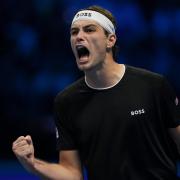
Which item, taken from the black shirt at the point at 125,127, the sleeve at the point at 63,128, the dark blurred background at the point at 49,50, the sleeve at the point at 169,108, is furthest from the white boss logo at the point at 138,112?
the dark blurred background at the point at 49,50

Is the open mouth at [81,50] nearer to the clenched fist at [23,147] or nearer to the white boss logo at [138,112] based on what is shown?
the white boss logo at [138,112]

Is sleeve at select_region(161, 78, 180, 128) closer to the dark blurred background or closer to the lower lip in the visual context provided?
the lower lip

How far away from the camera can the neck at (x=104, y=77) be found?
319 centimetres

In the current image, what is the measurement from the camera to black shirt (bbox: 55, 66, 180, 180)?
10.2ft

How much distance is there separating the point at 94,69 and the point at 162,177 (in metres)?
0.69

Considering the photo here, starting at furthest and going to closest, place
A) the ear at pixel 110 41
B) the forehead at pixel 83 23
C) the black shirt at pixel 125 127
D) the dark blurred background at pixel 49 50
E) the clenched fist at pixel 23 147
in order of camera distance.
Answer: the dark blurred background at pixel 49 50 → the ear at pixel 110 41 → the forehead at pixel 83 23 → the black shirt at pixel 125 127 → the clenched fist at pixel 23 147

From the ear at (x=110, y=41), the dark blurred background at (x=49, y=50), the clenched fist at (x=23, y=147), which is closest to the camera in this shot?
the clenched fist at (x=23, y=147)

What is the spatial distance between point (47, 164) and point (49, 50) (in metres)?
3.74

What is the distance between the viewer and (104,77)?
10.4 ft

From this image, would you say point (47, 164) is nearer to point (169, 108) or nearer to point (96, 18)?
point (169, 108)

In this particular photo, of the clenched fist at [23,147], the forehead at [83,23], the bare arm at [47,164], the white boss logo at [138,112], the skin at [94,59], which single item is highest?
the forehead at [83,23]

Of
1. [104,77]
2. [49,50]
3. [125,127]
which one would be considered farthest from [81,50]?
[49,50]

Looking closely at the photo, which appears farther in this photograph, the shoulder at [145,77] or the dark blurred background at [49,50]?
the dark blurred background at [49,50]

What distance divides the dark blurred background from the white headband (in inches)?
130
